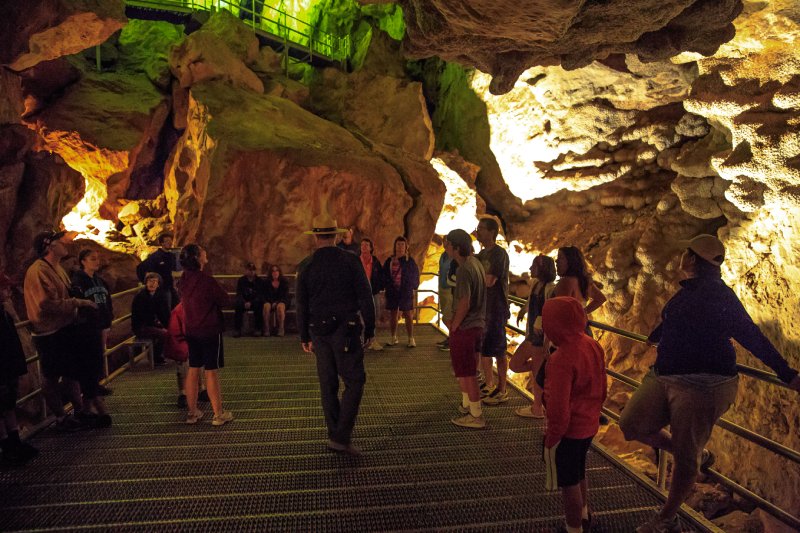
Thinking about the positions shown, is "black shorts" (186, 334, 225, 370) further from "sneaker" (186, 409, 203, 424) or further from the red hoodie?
the red hoodie

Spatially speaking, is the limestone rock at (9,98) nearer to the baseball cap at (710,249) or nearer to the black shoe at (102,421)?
the black shoe at (102,421)

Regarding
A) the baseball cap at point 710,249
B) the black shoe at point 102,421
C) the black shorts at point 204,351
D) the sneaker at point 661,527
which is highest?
the baseball cap at point 710,249

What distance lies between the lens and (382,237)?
1141 cm

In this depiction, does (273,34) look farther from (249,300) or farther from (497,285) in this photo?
(497,285)

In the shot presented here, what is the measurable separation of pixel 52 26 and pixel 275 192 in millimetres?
4889

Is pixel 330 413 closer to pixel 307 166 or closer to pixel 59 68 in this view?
pixel 307 166

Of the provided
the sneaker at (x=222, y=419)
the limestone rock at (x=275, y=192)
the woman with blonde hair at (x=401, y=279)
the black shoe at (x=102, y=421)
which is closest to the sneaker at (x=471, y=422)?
the sneaker at (x=222, y=419)

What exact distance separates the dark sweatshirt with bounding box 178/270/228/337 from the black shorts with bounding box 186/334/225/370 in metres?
0.05

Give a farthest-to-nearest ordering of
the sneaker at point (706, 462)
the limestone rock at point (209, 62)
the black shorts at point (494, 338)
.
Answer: the limestone rock at point (209, 62) < the black shorts at point (494, 338) < the sneaker at point (706, 462)

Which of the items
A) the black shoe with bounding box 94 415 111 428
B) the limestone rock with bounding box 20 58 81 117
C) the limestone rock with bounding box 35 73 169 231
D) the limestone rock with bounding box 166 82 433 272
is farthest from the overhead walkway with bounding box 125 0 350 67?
the black shoe with bounding box 94 415 111 428

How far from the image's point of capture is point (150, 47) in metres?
18.4

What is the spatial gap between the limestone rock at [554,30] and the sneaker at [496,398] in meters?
3.75

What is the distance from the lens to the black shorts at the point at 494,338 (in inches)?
220

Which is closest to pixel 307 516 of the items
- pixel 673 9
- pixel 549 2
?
pixel 549 2
